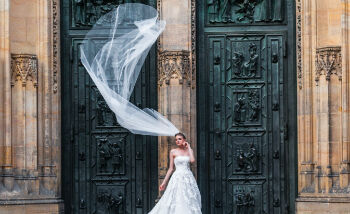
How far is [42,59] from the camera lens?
1836 centimetres

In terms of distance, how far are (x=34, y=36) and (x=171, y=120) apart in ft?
10.6

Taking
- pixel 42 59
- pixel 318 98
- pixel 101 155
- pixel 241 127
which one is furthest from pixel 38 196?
pixel 318 98

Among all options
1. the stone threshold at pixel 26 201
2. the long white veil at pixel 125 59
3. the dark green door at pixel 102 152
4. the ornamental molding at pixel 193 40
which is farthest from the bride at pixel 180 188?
the stone threshold at pixel 26 201

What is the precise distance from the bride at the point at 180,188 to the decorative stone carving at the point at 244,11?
336cm

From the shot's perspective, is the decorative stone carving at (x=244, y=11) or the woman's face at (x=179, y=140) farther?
the decorative stone carving at (x=244, y=11)

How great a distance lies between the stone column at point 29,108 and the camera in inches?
704

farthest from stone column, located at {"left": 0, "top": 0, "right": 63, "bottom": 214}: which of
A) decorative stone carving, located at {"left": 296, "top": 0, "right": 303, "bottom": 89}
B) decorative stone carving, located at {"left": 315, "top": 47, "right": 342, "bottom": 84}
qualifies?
decorative stone carving, located at {"left": 315, "top": 47, "right": 342, "bottom": 84}

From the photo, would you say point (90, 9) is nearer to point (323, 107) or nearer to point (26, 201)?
point (26, 201)

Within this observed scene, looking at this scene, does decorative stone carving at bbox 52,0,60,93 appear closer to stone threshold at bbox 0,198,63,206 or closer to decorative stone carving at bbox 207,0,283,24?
stone threshold at bbox 0,198,63,206

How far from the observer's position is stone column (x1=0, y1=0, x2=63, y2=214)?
58.6 ft

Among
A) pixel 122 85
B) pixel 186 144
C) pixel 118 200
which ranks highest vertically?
pixel 122 85

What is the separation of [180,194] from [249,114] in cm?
310

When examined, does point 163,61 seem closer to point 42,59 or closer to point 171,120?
point 171,120

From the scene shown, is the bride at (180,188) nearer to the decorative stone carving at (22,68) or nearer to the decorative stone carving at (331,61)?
the decorative stone carving at (331,61)
